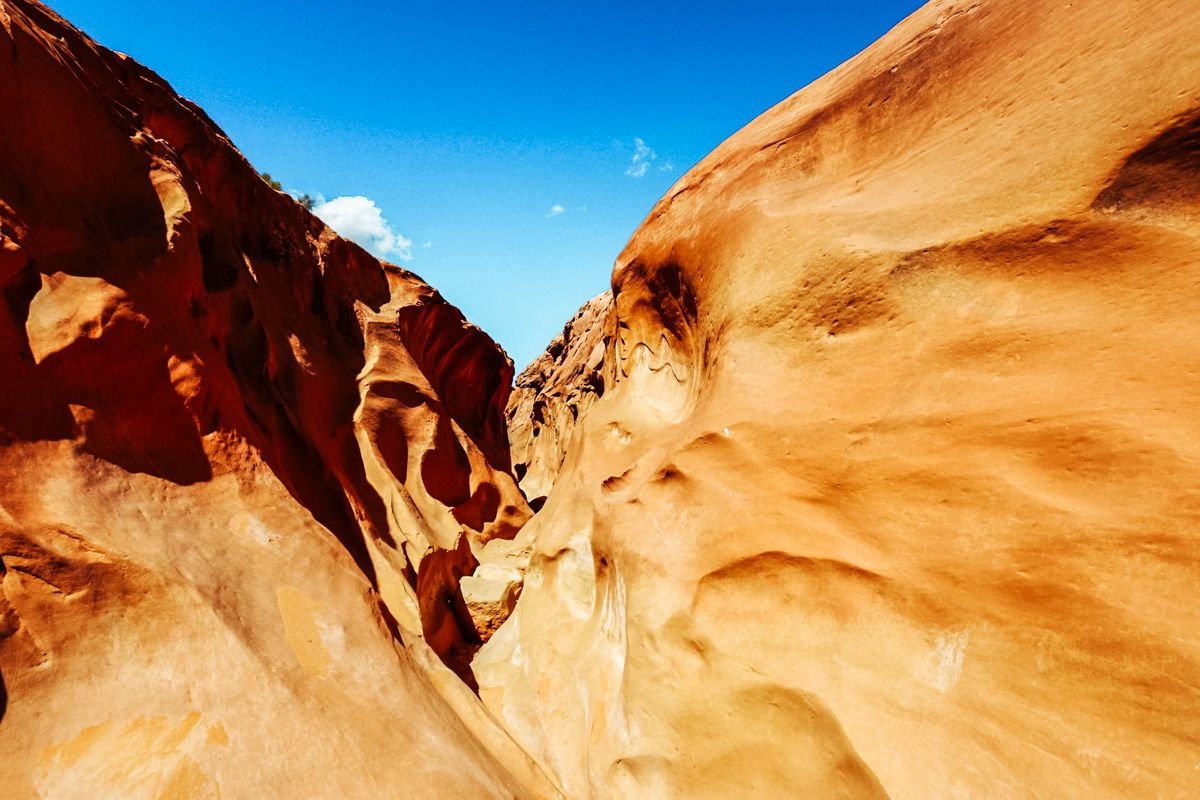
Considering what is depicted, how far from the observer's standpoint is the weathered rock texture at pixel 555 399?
17.5 metres

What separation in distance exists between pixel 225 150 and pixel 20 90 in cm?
405

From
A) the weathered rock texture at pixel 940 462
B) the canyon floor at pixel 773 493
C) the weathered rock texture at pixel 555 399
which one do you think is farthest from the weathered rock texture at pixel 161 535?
the weathered rock texture at pixel 555 399

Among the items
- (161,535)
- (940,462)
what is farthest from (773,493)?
(161,535)

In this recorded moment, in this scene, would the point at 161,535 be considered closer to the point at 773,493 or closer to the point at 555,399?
the point at 773,493

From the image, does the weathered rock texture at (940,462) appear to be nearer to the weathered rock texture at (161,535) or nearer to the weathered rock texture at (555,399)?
the weathered rock texture at (161,535)

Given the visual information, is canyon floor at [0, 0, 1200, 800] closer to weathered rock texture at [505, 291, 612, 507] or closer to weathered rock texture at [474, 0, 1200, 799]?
weathered rock texture at [474, 0, 1200, 799]

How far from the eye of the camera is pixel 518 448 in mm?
26469

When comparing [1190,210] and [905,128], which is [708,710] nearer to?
[1190,210]

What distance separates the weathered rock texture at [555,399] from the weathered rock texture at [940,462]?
11223 millimetres

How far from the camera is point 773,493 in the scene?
3043mm

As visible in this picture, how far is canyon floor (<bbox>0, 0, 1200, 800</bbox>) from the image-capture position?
2.04 metres

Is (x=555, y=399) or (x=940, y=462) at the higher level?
(x=555, y=399)

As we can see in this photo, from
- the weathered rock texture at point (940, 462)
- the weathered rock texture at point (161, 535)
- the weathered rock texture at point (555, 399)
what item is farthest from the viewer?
the weathered rock texture at point (555, 399)

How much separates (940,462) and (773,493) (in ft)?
2.78
